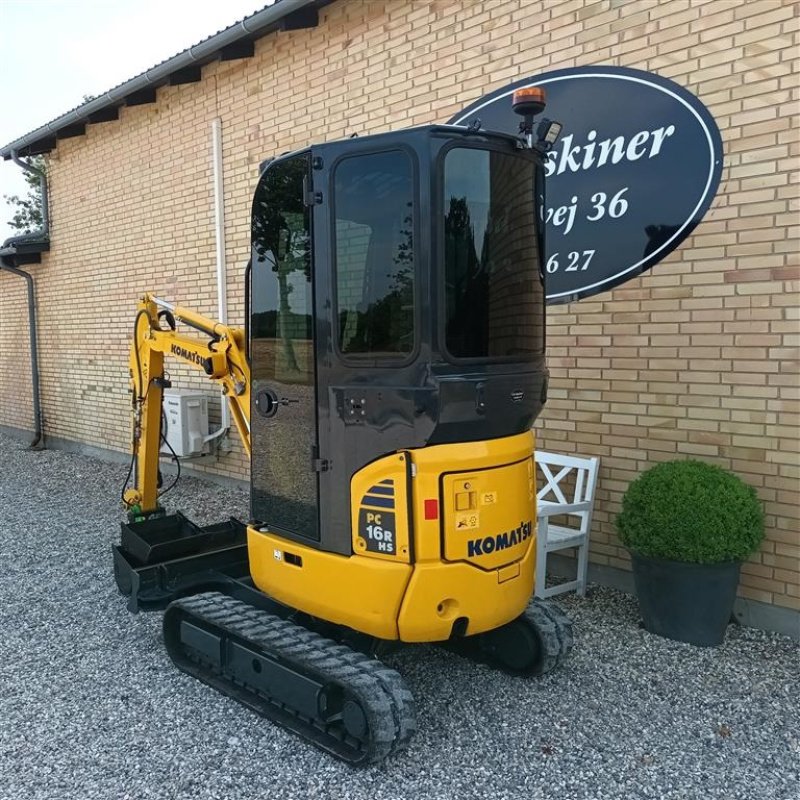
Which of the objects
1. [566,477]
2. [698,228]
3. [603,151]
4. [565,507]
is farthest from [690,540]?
[603,151]

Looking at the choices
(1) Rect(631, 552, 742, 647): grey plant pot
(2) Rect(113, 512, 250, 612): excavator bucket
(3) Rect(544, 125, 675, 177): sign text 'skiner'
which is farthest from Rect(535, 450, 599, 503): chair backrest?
(2) Rect(113, 512, 250, 612): excavator bucket

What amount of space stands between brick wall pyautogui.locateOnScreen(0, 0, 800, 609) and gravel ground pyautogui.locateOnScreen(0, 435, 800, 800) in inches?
33.5

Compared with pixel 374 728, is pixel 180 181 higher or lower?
higher

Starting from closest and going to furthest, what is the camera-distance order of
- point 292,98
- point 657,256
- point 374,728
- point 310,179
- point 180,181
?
point 374,728, point 310,179, point 657,256, point 292,98, point 180,181

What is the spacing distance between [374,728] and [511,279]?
1.85m

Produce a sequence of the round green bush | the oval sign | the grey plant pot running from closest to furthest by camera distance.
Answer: the round green bush, the grey plant pot, the oval sign

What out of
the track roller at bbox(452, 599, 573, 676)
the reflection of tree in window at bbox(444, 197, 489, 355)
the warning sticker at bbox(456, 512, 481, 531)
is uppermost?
the reflection of tree in window at bbox(444, 197, 489, 355)

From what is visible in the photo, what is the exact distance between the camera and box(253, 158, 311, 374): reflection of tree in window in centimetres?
313

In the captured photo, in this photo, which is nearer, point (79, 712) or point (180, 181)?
point (79, 712)

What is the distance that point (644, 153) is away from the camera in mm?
4566

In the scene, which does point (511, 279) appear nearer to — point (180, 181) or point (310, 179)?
point (310, 179)

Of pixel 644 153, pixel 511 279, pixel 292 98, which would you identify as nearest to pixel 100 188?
pixel 292 98

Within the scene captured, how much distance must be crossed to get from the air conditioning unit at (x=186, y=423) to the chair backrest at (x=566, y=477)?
4073mm

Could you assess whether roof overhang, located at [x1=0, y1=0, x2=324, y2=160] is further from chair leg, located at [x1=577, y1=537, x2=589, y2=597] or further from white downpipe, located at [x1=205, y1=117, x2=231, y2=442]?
chair leg, located at [x1=577, y1=537, x2=589, y2=597]
